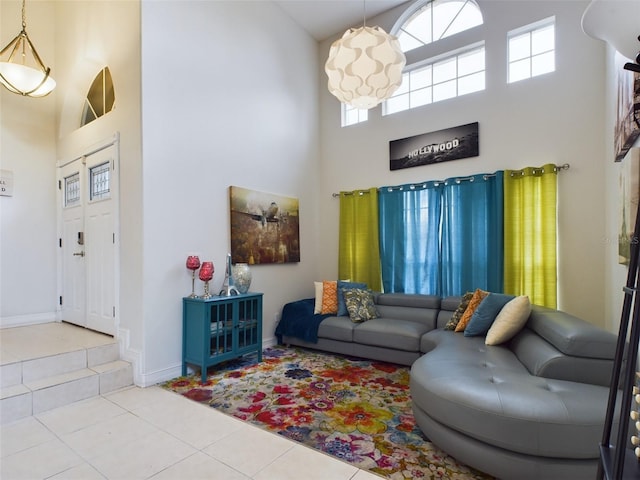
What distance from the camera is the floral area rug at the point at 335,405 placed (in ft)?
6.58

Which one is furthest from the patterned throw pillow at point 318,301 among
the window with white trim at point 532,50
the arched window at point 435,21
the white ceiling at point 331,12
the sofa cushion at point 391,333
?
the white ceiling at point 331,12

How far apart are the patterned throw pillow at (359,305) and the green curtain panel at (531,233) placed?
61.6 inches

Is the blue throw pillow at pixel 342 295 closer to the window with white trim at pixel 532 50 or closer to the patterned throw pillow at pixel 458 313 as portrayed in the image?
the patterned throw pillow at pixel 458 313

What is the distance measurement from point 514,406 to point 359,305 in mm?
2445

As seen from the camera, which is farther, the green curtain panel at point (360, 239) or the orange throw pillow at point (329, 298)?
the green curtain panel at point (360, 239)

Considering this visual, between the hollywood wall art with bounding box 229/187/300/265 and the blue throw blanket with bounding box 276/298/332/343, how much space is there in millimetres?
679

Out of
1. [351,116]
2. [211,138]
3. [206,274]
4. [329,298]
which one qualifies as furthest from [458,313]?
[351,116]

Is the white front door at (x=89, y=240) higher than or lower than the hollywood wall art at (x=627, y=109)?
lower

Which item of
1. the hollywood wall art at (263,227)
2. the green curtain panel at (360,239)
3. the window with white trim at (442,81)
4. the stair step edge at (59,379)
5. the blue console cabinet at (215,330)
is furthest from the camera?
the green curtain panel at (360,239)

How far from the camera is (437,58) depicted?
4.57 metres

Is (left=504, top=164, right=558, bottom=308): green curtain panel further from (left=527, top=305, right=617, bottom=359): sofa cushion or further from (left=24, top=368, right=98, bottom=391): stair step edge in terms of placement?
(left=24, top=368, right=98, bottom=391): stair step edge

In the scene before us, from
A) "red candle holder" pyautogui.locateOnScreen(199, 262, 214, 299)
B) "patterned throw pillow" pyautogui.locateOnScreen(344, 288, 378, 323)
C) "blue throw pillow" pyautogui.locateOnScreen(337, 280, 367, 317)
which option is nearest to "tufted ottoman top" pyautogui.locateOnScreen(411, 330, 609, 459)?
"patterned throw pillow" pyautogui.locateOnScreen(344, 288, 378, 323)

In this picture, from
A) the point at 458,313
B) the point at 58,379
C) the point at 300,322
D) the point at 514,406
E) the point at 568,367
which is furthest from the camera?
the point at 300,322

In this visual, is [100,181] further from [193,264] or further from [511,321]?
Answer: [511,321]
